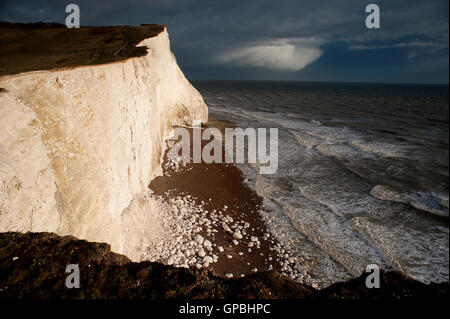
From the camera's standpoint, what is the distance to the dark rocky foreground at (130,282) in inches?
91.1

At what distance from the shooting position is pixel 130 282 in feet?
8.15

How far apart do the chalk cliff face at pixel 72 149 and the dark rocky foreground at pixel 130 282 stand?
1.53m

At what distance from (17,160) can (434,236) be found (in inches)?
553

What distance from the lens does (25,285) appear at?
2.29 meters

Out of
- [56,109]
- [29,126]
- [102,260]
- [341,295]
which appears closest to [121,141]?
[56,109]

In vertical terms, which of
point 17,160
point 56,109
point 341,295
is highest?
point 56,109

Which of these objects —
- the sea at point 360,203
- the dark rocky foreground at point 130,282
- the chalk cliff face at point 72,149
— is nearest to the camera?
the dark rocky foreground at point 130,282

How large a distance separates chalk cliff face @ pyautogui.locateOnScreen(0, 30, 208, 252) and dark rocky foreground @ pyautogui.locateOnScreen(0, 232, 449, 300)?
1533mm
